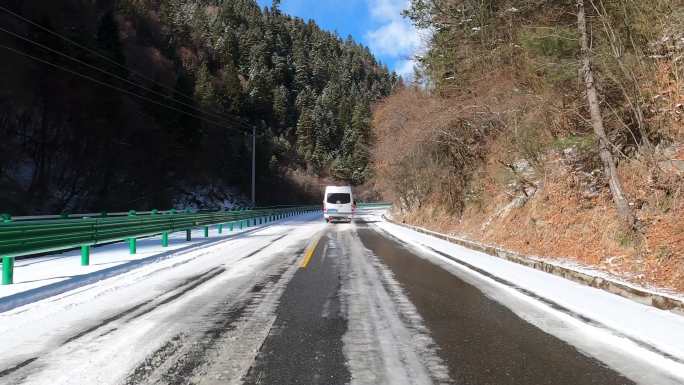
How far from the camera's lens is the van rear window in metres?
30.0

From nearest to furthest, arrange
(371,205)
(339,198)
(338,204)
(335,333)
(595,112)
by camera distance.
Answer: (335,333)
(595,112)
(338,204)
(339,198)
(371,205)

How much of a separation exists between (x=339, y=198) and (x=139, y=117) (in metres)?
24.5

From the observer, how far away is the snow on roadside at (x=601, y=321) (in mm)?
3965

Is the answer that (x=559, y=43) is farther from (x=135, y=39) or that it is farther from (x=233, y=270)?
(x=135, y=39)

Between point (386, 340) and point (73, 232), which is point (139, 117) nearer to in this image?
point (73, 232)

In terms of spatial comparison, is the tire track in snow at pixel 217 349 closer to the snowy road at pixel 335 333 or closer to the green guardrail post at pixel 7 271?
the snowy road at pixel 335 333

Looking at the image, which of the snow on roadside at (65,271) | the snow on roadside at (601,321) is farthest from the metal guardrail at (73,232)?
the snow on roadside at (601,321)

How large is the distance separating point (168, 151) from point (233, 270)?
131 ft

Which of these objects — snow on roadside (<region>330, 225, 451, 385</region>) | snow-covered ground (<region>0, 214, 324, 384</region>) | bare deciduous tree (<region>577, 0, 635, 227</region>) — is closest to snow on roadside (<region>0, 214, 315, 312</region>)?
snow-covered ground (<region>0, 214, 324, 384</region>)

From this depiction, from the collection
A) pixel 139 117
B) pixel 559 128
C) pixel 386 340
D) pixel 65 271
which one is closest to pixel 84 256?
pixel 65 271

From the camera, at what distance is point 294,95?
12175cm

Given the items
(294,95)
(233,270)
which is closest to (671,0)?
(233,270)

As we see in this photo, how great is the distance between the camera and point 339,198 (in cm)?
3003

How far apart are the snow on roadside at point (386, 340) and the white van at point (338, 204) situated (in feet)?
72.3
